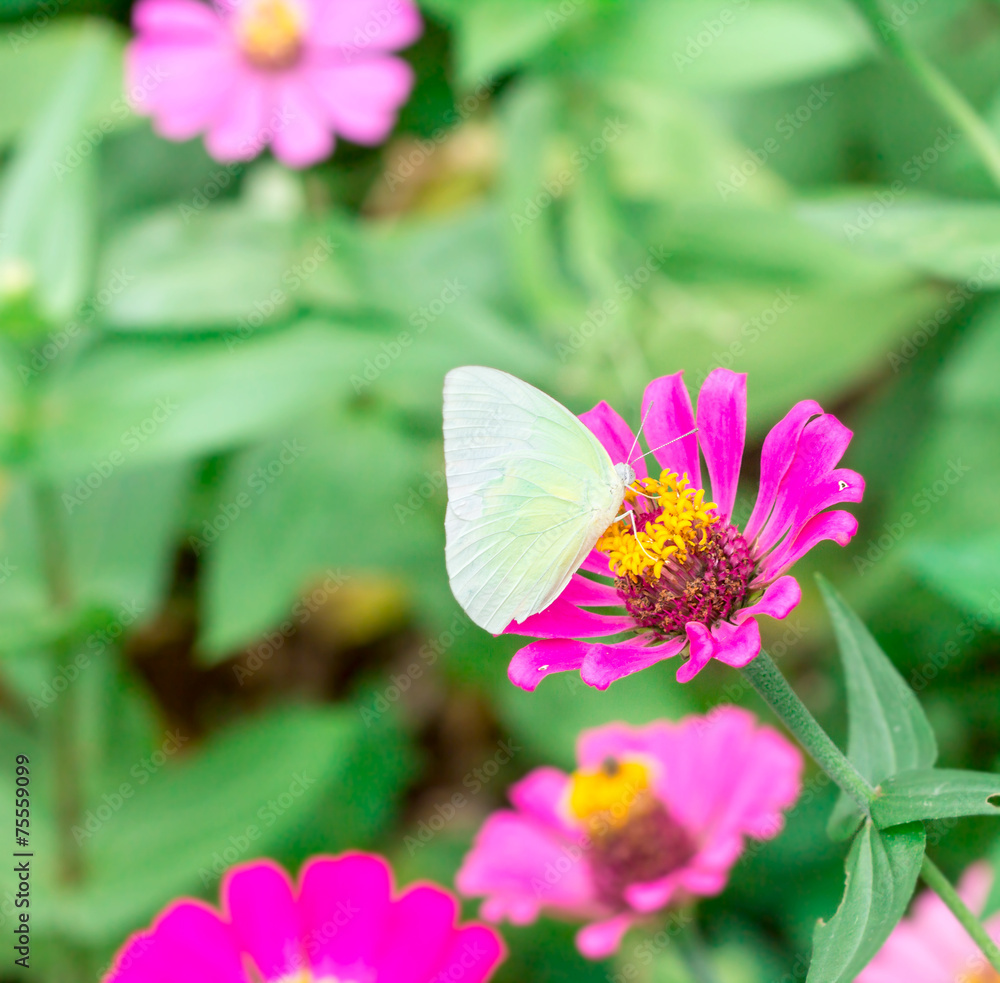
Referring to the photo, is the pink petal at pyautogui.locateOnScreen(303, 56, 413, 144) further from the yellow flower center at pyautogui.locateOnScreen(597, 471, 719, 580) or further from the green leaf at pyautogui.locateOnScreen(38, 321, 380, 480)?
the yellow flower center at pyautogui.locateOnScreen(597, 471, 719, 580)

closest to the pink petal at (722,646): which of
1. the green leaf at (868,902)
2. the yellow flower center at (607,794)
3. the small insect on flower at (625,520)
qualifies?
the small insect on flower at (625,520)

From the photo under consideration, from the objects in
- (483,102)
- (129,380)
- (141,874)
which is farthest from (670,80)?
(141,874)

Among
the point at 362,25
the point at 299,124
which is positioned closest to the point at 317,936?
the point at 299,124

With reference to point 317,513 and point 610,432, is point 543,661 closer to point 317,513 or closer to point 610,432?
point 610,432

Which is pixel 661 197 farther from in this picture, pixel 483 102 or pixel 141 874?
pixel 141 874

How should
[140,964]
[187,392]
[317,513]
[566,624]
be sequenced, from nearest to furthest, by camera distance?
[566,624] → [140,964] → [187,392] → [317,513]

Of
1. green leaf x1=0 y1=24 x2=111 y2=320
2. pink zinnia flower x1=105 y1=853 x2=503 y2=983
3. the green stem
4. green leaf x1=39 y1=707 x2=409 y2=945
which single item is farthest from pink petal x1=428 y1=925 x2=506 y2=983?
green leaf x1=0 y1=24 x2=111 y2=320
